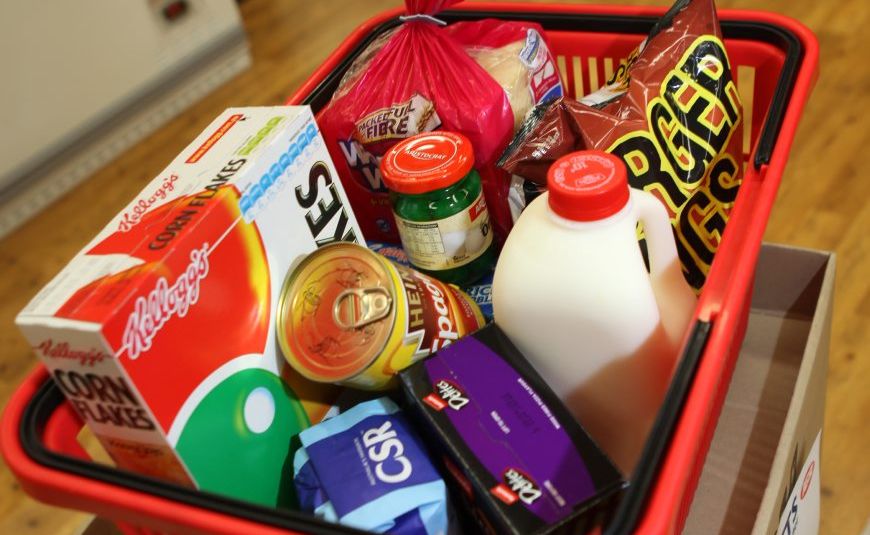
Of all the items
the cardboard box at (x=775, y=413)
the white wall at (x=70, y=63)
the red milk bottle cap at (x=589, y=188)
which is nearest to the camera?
the red milk bottle cap at (x=589, y=188)

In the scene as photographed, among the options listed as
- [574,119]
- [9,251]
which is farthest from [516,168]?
[9,251]

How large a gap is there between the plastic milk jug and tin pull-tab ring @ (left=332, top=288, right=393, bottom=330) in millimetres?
93

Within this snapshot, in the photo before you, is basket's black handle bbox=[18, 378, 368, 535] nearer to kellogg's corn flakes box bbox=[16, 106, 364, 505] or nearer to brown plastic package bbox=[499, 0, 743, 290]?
kellogg's corn flakes box bbox=[16, 106, 364, 505]

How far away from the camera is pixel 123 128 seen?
2.21 metres

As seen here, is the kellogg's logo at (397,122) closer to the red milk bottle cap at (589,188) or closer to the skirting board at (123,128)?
the red milk bottle cap at (589,188)

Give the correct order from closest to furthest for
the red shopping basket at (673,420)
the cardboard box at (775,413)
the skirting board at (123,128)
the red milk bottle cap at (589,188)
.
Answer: the red shopping basket at (673,420), the red milk bottle cap at (589,188), the cardboard box at (775,413), the skirting board at (123,128)

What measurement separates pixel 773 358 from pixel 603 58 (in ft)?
1.25

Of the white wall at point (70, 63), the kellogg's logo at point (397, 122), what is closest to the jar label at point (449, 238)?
the kellogg's logo at point (397, 122)

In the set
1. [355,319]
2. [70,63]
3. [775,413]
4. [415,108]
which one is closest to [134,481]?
[355,319]

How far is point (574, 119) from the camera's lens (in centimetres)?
81

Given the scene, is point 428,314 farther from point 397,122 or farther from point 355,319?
point 397,122

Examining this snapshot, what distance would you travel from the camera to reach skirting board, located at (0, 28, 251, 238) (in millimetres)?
2043

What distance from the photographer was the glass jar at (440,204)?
78 cm

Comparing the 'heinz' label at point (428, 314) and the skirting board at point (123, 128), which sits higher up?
the 'heinz' label at point (428, 314)
